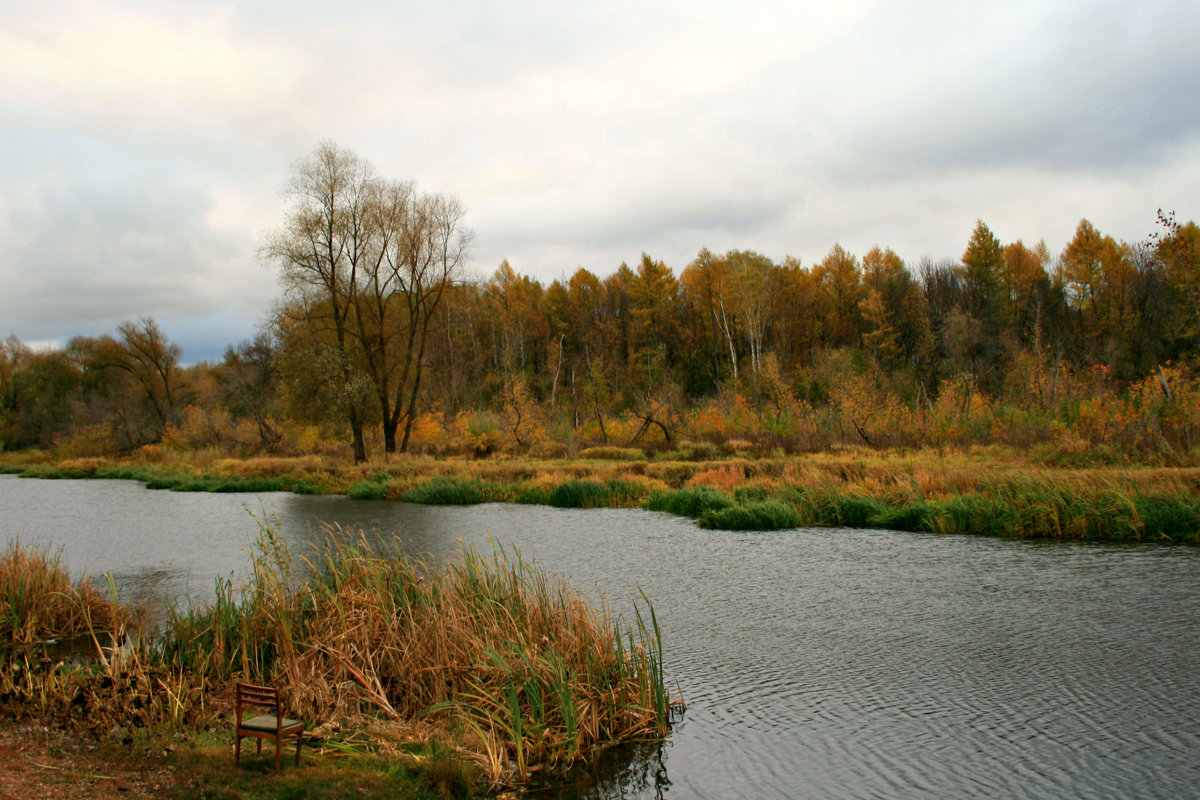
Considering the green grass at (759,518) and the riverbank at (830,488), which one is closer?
the riverbank at (830,488)

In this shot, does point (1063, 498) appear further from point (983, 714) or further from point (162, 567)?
point (162, 567)

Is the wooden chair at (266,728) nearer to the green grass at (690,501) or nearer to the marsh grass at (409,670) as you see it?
the marsh grass at (409,670)

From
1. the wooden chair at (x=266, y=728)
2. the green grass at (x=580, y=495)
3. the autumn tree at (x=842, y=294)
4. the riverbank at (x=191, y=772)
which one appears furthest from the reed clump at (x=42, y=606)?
the autumn tree at (x=842, y=294)

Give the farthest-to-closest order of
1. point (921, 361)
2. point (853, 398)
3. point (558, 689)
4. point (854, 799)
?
point (921, 361), point (853, 398), point (558, 689), point (854, 799)

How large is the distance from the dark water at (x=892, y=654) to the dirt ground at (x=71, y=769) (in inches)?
124

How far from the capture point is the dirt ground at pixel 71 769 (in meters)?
4.66

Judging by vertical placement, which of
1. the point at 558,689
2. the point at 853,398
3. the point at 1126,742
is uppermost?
the point at 853,398

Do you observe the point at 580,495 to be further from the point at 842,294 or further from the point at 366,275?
the point at 842,294

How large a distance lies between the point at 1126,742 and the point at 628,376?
187 ft

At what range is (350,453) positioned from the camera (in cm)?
3897

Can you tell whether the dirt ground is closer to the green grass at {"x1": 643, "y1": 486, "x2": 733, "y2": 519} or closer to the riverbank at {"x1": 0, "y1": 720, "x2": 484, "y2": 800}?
the riverbank at {"x1": 0, "y1": 720, "x2": 484, "y2": 800}

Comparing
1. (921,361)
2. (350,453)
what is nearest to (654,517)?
(350,453)

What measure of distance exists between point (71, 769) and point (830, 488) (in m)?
16.4

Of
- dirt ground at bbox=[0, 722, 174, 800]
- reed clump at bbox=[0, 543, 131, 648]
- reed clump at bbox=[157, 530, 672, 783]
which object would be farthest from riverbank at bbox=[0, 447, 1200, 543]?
dirt ground at bbox=[0, 722, 174, 800]
